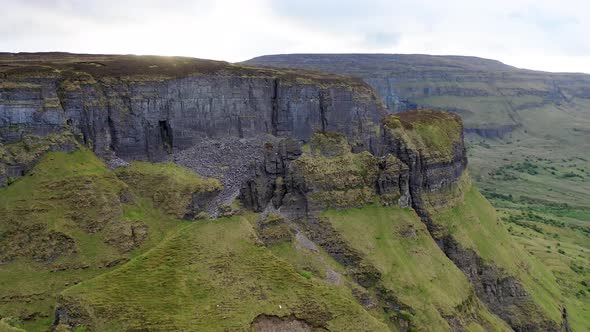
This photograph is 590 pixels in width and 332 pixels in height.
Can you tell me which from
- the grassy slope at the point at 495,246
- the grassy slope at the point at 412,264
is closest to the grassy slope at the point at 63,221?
the grassy slope at the point at 412,264

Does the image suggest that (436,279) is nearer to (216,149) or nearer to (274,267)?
(274,267)

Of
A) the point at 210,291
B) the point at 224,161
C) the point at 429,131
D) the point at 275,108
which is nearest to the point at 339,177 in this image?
the point at 224,161

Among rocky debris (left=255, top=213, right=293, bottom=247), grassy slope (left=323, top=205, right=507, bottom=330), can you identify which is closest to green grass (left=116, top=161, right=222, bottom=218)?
rocky debris (left=255, top=213, right=293, bottom=247)

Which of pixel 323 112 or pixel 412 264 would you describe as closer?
pixel 412 264

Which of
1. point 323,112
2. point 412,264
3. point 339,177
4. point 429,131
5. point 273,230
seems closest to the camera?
point 273,230

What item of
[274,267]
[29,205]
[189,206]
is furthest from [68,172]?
[274,267]

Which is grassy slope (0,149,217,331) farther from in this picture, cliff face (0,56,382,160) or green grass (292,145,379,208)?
green grass (292,145,379,208)

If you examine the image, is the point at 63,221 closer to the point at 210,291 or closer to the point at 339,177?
the point at 210,291
